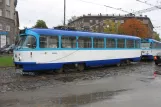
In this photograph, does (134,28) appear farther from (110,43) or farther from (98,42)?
(98,42)

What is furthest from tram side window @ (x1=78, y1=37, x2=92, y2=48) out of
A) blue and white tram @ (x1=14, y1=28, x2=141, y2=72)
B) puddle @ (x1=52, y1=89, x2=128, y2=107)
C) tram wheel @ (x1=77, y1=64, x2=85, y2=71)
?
puddle @ (x1=52, y1=89, x2=128, y2=107)

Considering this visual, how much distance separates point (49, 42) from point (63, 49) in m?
1.32

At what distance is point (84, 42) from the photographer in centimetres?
2092

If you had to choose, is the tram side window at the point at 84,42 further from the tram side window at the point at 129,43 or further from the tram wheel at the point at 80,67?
the tram side window at the point at 129,43

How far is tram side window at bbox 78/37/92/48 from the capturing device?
20.5 meters

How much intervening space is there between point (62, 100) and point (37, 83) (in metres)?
4.41

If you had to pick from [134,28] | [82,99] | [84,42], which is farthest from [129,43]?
[134,28]

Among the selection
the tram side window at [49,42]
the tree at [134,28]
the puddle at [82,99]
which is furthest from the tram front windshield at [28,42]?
the tree at [134,28]

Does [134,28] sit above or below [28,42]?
above

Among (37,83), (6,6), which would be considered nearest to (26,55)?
(37,83)

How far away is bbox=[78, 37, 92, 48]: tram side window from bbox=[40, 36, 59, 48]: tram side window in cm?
242

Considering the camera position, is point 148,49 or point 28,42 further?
point 148,49

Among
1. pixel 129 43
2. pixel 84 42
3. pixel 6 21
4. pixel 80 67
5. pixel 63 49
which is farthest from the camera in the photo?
pixel 6 21

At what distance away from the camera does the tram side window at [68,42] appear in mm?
19047
